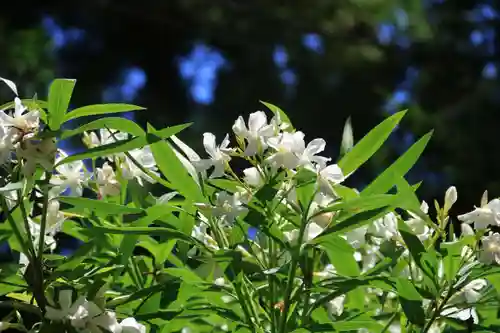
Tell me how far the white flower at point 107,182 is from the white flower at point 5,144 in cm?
13

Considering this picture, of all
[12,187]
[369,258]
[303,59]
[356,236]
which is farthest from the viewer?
[303,59]

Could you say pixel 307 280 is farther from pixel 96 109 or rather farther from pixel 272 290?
pixel 96 109

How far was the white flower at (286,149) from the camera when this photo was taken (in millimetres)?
500

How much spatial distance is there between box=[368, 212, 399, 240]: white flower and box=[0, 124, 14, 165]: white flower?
0.26 m

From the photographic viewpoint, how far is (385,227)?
60cm

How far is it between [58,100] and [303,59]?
445cm

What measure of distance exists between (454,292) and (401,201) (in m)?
0.10

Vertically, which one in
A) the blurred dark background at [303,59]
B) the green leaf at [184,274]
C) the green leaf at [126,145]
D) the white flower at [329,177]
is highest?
the blurred dark background at [303,59]

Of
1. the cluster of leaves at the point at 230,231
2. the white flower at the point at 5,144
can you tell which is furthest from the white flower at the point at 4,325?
the white flower at the point at 5,144

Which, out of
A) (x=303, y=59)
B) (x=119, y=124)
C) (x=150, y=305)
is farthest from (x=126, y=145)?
(x=303, y=59)

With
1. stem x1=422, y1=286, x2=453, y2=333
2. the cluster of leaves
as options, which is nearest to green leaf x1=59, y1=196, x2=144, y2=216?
the cluster of leaves

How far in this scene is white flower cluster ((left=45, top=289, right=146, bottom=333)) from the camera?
48 cm

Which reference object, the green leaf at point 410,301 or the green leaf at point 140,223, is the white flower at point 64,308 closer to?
the green leaf at point 140,223

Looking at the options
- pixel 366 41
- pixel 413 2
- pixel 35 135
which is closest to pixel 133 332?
pixel 35 135
